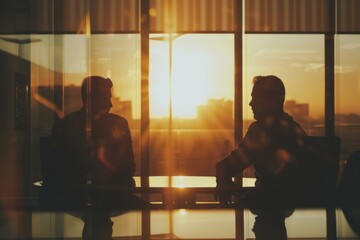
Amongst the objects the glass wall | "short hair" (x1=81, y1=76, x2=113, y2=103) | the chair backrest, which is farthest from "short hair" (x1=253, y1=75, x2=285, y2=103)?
the glass wall

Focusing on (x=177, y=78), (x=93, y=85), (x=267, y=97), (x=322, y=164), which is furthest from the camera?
(x=177, y=78)

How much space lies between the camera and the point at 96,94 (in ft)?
9.17

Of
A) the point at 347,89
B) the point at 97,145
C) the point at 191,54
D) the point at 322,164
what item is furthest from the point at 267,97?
the point at 191,54

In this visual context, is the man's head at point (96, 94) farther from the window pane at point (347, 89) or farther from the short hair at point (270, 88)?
the window pane at point (347, 89)

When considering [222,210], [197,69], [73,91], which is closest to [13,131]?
[73,91]

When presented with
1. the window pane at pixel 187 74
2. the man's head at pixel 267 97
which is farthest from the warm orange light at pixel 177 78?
the man's head at pixel 267 97

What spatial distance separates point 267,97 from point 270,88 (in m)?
0.04

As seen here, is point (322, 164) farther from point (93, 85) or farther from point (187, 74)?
point (187, 74)

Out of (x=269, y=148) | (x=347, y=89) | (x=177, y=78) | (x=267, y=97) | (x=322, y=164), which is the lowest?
(x=322, y=164)

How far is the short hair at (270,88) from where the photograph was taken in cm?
230

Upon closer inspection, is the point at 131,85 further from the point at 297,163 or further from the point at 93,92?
the point at 297,163

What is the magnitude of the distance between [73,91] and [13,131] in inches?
58.2

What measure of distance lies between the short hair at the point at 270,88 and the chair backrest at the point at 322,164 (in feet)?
0.79

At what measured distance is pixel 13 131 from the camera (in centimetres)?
681
